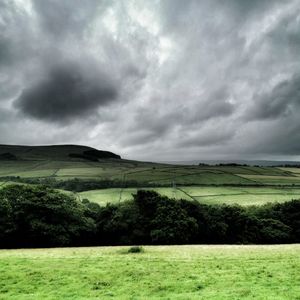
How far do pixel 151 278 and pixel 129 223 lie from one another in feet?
123

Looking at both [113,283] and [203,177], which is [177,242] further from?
[203,177]

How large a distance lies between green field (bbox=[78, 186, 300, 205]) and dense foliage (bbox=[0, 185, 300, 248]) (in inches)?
999

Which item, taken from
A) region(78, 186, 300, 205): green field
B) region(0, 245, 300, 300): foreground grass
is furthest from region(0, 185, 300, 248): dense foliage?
region(78, 186, 300, 205): green field

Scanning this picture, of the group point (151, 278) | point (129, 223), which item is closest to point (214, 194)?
point (129, 223)

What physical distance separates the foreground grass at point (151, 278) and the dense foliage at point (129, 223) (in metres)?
24.3

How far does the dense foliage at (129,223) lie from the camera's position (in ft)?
175

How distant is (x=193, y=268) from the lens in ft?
87.1

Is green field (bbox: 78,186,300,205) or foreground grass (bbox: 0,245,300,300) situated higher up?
foreground grass (bbox: 0,245,300,300)

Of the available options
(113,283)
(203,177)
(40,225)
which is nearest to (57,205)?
(40,225)

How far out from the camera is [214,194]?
102312 millimetres

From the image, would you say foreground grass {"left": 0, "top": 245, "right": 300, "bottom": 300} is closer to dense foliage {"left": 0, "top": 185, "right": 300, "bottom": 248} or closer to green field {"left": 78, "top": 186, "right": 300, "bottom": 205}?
dense foliage {"left": 0, "top": 185, "right": 300, "bottom": 248}

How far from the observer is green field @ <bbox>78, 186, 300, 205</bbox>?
3711 inches

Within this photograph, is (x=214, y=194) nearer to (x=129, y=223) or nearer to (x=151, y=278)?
(x=129, y=223)

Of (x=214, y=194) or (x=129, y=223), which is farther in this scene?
(x=214, y=194)
